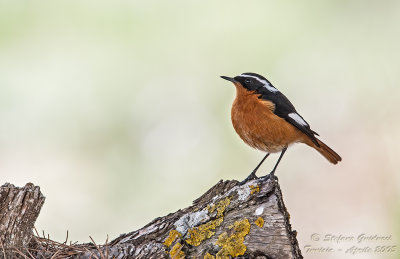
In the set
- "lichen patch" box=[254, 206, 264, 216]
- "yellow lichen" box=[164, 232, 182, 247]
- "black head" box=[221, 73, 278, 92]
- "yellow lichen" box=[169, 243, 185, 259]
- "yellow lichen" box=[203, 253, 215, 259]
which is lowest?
"yellow lichen" box=[203, 253, 215, 259]

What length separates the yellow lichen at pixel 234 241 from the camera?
15.0 ft

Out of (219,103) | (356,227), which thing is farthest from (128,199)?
(356,227)

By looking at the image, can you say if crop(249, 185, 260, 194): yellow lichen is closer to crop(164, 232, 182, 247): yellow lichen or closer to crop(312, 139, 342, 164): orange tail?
crop(164, 232, 182, 247): yellow lichen

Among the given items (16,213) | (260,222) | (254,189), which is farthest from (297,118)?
(16,213)

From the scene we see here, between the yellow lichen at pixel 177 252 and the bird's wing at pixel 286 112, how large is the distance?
2451mm

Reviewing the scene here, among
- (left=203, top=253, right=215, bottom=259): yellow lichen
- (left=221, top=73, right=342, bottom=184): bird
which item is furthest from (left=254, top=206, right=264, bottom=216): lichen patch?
(left=221, top=73, right=342, bottom=184): bird

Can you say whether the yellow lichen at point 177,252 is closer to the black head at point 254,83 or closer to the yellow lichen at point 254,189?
the yellow lichen at point 254,189

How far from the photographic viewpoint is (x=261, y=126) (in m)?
6.52

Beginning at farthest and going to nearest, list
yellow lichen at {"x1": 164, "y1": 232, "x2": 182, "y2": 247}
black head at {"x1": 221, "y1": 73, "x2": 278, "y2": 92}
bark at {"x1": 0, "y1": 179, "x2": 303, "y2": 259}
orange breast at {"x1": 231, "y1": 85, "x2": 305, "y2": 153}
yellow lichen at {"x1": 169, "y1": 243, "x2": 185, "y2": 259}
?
black head at {"x1": 221, "y1": 73, "x2": 278, "y2": 92}, orange breast at {"x1": 231, "y1": 85, "x2": 305, "y2": 153}, yellow lichen at {"x1": 164, "y1": 232, "x2": 182, "y2": 247}, yellow lichen at {"x1": 169, "y1": 243, "x2": 185, "y2": 259}, bark at {"x1": 0, "y1": 179, "x2": 303, "y2": 259}

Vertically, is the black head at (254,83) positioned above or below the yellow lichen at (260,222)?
above

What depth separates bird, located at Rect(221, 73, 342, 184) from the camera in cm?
655

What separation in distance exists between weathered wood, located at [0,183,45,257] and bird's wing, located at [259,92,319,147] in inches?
121

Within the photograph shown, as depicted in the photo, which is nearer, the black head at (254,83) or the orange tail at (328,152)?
the black head at (254,83)

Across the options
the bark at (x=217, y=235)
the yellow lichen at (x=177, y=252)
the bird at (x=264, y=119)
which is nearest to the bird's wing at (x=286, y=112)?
the bird at (x=264, y=119)
